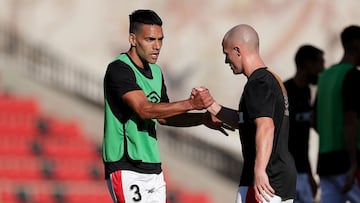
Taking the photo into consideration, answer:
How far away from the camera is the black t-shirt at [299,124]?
9523mm

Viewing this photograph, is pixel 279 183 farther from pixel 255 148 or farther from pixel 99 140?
pixel 99 140

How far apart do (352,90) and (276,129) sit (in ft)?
8.19

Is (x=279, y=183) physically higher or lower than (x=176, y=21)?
lower

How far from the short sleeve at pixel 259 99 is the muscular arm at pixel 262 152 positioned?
0.15 ft

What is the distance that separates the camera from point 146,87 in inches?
272

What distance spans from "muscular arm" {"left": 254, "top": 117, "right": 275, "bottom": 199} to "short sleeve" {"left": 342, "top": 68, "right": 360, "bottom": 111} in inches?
105

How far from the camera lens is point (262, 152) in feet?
19.7

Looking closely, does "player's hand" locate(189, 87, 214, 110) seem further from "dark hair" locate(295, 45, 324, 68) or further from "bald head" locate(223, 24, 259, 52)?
"dark hair" locate(295, 45, 324, 68)

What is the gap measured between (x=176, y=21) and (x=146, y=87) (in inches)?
500

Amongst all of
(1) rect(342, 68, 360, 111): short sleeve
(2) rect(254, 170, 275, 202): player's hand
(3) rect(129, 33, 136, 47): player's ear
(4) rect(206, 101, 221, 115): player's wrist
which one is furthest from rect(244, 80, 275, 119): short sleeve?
(1) rect(342, 68, 360, 111): short sleeve

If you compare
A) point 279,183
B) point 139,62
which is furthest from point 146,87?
point 279,183

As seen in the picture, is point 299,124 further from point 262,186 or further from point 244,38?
point 262,186

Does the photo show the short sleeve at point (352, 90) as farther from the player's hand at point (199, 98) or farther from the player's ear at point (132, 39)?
the player's ear at point (132, 39)

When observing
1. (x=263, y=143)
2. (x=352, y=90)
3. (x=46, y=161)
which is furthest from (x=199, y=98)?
(x=46, y=161)
